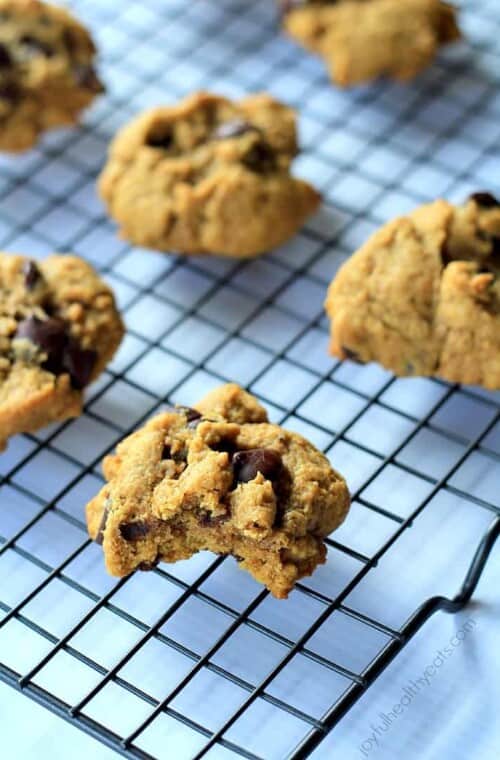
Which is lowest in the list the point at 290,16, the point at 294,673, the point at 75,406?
the point at 294,673

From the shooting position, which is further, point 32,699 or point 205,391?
point 205,391

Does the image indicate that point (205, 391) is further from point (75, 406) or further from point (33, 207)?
point (33, 207)

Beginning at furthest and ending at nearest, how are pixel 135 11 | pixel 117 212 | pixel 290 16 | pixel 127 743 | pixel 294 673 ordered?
pixel 135 11, pixel 290 16, pixel 117 212, pixel 294 673, pixel 127 743

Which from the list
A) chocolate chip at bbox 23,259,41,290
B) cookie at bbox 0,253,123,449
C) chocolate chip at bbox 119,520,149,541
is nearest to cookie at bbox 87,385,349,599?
chocolate chip at bbox 119,520,149,541

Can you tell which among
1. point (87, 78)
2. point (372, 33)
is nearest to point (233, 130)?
point (87, 78)

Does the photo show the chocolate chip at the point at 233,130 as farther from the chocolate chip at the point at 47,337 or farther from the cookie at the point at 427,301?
the chocolate chip at the point at 47,337

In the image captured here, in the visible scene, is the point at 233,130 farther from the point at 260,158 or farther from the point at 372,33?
the point at 372,33

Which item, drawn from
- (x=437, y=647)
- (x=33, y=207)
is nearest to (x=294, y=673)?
(x=437, y=647)

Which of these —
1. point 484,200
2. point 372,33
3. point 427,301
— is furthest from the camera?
point 372,33
